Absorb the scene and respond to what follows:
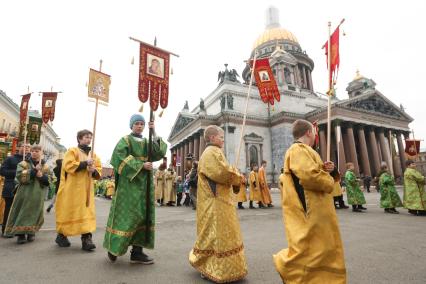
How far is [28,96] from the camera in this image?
29.2 feet

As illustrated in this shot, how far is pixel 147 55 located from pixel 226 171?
8.65ft

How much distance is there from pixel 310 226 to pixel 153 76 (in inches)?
138

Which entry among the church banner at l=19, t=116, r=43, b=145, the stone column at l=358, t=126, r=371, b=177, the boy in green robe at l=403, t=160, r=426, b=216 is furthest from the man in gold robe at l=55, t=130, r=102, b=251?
the stone column at l=358, t=126, r=371, b=177

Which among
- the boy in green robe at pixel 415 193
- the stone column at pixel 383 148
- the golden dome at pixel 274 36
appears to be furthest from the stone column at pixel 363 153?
the boy in green robe at pixel 415 193

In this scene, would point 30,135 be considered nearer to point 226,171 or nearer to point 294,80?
point 226,171

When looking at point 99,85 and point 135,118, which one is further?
point 99,85

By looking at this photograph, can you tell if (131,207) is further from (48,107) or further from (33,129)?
(33,129)

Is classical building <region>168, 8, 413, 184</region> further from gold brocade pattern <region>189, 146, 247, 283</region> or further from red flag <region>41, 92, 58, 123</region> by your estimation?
gold brocade pattern <region>189, 146, 247, 283</region>

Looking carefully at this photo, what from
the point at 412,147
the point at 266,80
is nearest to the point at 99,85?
the point at 266,80

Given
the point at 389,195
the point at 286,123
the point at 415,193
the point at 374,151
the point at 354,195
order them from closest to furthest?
the point at 415,193, the point at 389,195, the point at 354,195, the point at 286,123, the point at 374,151

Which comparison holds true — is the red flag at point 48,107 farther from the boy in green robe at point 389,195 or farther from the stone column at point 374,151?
the stone column at point 374,151

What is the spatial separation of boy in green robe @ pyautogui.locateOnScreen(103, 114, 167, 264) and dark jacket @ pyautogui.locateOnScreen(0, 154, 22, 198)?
3.78 metres

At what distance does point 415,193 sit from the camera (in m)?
9.51

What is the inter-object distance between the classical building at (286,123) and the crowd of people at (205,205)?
88.6 feet
